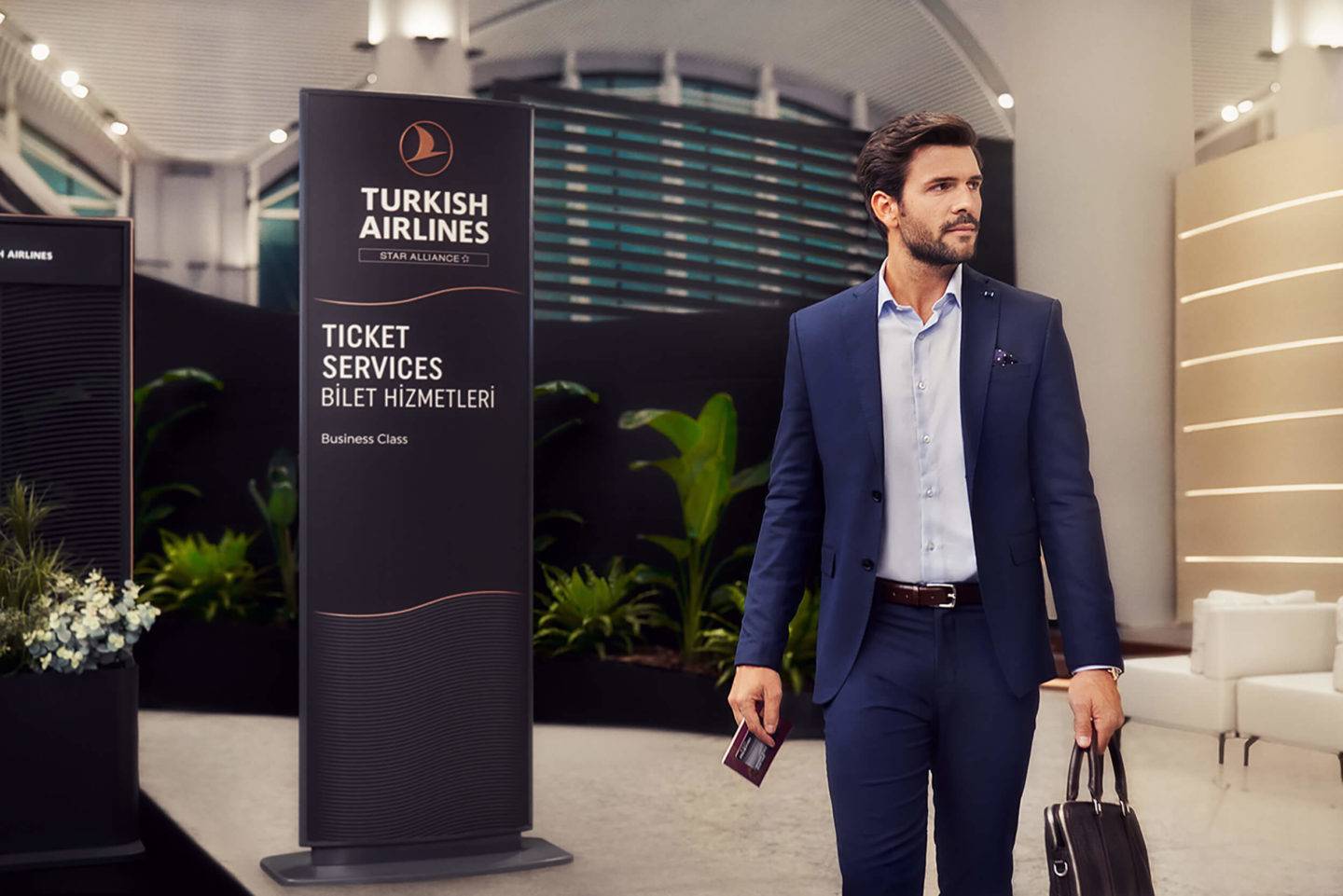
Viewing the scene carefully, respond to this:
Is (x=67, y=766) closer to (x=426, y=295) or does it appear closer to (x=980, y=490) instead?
(x=426, y=295)

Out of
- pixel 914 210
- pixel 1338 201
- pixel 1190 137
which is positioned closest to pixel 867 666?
pixel 914 210

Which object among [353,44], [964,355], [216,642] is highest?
[353,44]

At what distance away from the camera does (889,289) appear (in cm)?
208

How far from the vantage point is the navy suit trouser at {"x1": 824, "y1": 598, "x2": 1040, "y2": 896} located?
75.4 inches

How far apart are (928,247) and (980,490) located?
34 centimetres

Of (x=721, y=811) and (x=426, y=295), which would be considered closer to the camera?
(x=426, y=295)

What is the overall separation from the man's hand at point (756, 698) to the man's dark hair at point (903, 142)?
630 millimetres

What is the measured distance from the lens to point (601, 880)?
3969 millimetres

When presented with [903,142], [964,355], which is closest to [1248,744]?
[964,355]

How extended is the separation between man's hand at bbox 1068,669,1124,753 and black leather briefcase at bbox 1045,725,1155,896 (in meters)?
0.04

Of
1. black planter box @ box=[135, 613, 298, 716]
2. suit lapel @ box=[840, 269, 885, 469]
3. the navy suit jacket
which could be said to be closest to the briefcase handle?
the navy suit jacket

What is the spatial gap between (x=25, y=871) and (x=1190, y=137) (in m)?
8.31

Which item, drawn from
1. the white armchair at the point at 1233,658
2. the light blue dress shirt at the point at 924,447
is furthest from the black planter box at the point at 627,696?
the light blue dress shirt at the point at 924,447

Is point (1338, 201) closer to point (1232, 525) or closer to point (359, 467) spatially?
point (1232, 525)
